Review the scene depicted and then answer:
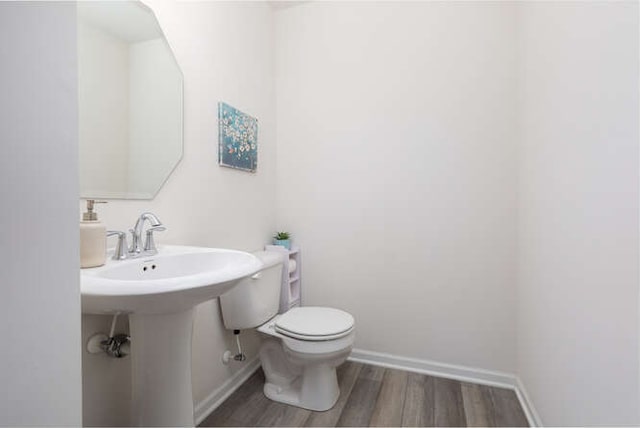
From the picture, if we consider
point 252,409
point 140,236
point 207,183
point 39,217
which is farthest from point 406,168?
point 39,217

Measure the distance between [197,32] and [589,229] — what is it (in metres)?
1.69

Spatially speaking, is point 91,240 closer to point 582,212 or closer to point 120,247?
point 120,247

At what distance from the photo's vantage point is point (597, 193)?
0.86 m

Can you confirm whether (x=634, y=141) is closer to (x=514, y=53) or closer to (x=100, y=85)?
(x=514, y=53)

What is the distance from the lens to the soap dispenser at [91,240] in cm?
85

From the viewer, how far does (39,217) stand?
15.5 inches

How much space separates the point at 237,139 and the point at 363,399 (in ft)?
4.98

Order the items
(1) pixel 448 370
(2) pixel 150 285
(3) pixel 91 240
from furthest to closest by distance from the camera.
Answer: (1) pixel 448 370 < (3) pixel 91 240 < (2) pixel 150 285

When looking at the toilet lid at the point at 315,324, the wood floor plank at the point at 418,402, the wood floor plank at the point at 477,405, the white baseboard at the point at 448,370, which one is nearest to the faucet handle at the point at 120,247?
the toilet lid at the point at 315,324

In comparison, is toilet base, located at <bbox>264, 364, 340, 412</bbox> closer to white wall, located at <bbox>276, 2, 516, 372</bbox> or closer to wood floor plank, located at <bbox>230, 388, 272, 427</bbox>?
wood floor plank, located at <bbox>230, 388, 272, 427</bbox>

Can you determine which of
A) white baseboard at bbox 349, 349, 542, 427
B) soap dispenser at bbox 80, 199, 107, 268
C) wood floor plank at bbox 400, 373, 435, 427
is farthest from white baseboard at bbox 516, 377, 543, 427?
soap dispenser at bbox 80, 199, 107, 268

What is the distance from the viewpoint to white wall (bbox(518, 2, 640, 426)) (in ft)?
2.42

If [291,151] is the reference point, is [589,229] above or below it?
below

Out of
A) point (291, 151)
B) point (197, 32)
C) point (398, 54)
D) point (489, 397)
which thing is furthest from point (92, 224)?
point (489, 397)
